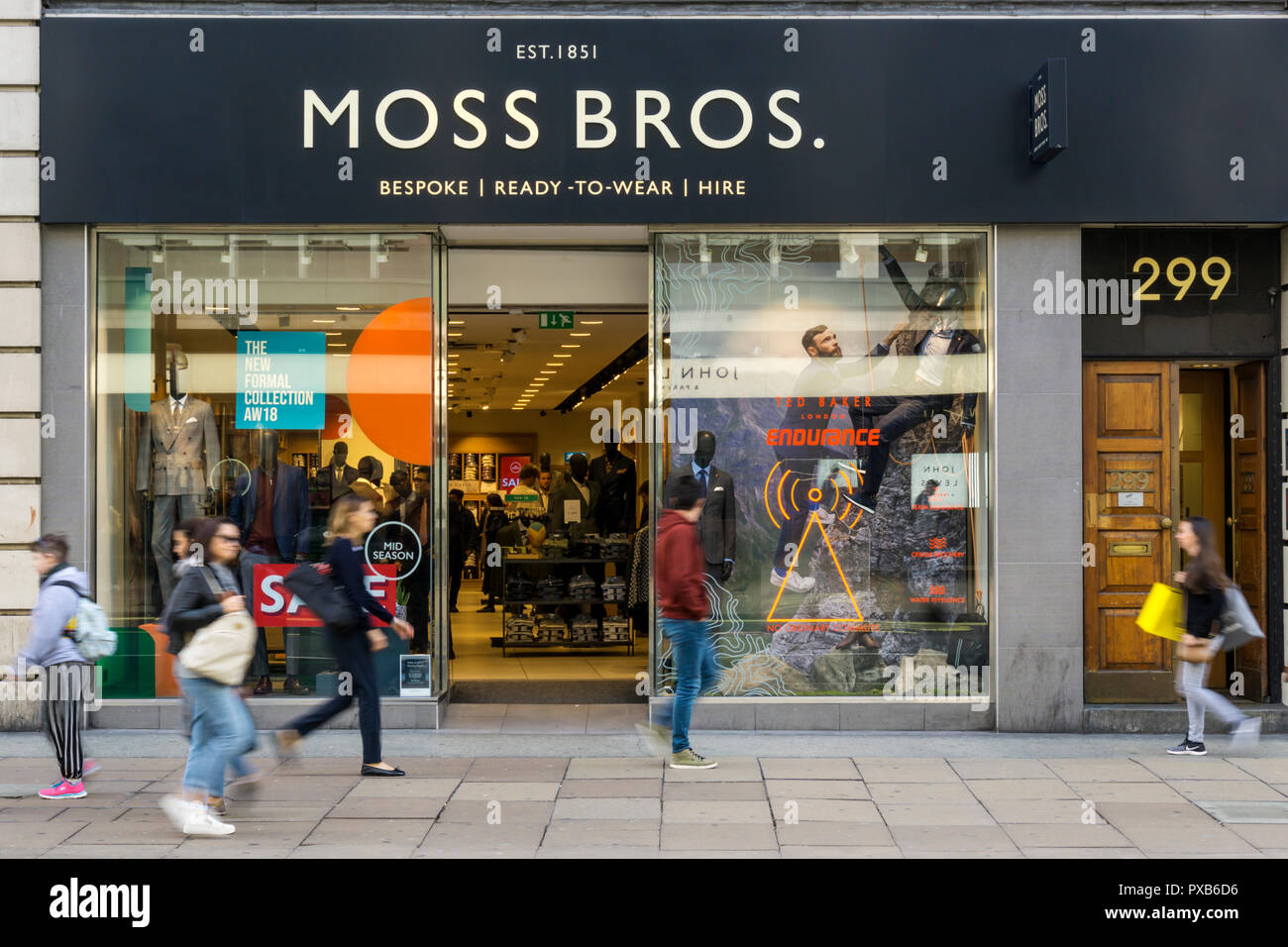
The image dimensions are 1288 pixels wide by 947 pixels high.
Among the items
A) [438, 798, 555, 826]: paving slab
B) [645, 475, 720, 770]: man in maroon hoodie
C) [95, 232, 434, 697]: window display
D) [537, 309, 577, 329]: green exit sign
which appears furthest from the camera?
[537, 309, 577, 329]: green exit sign

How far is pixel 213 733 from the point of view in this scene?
626 cm

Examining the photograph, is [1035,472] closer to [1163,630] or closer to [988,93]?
[1163,630]

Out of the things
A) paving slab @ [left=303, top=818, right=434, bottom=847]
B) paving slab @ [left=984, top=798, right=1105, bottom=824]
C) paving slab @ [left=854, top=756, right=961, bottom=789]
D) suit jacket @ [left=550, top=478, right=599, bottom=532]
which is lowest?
paving slab @ [left=854, top=756, right=961, bottom=789]

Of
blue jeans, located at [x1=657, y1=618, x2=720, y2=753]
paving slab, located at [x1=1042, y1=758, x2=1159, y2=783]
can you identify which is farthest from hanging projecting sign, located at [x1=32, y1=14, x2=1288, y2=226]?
paving slab, located at [x1=1042, y1=758, x2=1159, y2=783]

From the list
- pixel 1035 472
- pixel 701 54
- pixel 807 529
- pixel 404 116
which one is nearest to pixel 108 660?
pixel 404 116

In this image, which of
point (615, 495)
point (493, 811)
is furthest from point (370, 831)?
point (615, 495)

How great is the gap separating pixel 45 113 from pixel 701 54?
500cm

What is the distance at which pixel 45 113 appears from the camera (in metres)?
8.81

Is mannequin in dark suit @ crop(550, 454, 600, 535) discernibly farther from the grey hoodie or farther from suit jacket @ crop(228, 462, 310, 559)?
the grey hoodie

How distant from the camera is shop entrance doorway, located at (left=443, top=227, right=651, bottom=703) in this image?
9859 millimetres

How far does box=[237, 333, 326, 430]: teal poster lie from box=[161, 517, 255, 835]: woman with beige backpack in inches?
126

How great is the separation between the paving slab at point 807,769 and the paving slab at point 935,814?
0.74m

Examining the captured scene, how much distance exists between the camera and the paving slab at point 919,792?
23.7ft

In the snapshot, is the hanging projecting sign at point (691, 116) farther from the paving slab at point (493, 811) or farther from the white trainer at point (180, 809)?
the white trainer at point (180, 809)
